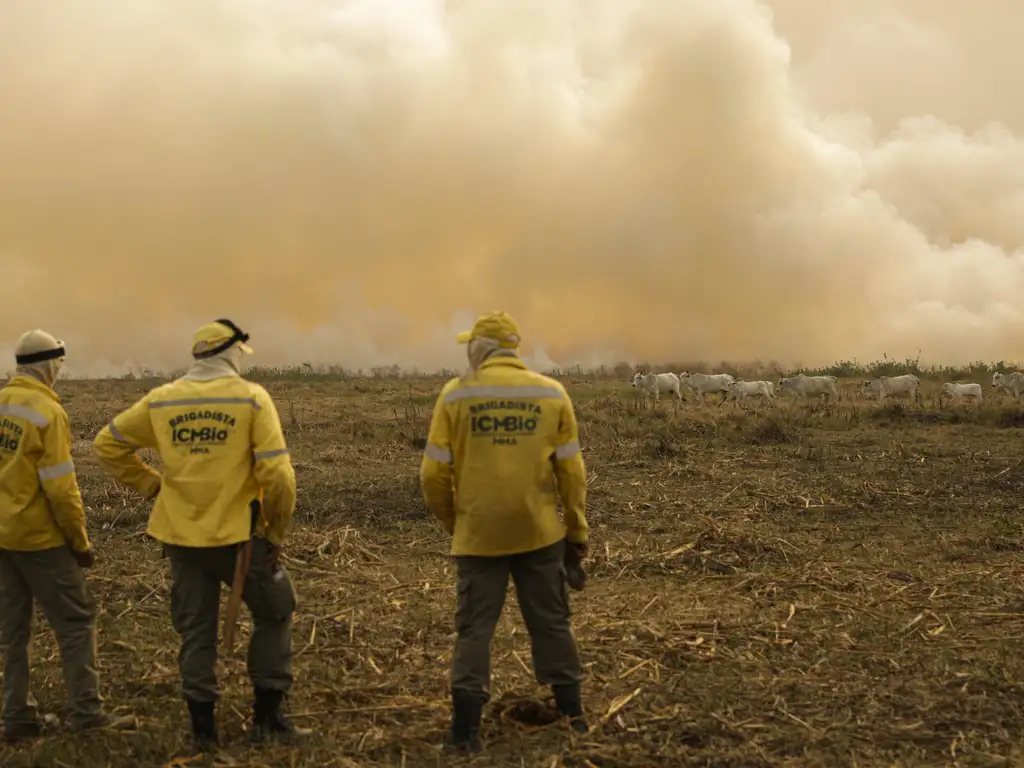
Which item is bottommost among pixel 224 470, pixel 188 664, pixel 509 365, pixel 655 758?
pixel 655 758

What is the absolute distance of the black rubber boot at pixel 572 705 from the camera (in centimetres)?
597

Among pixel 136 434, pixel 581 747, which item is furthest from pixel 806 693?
pixel 136 434

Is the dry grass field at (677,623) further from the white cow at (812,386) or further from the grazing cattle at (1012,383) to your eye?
the grazing cattle at (1012,383)

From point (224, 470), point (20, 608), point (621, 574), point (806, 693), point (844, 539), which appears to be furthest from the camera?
point (844, 539)

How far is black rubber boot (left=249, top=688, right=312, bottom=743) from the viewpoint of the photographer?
588 cm

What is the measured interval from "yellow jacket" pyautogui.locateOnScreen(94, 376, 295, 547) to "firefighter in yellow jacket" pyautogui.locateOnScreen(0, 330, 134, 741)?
2.48 ft

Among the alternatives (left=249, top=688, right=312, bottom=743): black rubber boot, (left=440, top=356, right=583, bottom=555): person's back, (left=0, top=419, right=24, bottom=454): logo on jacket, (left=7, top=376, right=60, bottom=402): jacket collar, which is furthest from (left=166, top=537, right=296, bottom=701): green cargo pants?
(left=7, top=376, right=60, bottom=402): jacket collar

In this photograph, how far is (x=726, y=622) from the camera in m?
8.23

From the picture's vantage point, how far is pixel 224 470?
561 cm

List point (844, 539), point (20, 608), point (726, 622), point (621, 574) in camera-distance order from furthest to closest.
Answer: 1. point (844, 539)
2. point (621, 574)
3. point (726, 622)
4. point (20, 608)

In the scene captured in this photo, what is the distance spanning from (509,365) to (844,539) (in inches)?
290

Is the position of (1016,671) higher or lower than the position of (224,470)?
lower

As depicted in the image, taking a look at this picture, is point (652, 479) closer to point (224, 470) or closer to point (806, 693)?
point (806, 693)

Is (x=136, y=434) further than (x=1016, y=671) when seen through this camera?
No
